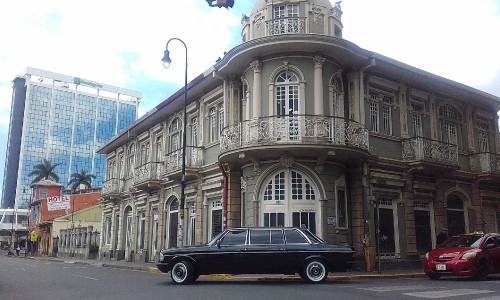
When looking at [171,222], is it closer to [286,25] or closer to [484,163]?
[286,25]

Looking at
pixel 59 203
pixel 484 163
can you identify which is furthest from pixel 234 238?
pixel 59 203

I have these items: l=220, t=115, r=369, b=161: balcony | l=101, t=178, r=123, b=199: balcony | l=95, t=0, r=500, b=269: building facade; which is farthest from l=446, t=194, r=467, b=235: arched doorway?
l=101, t=178, r=123, b=199: balcony

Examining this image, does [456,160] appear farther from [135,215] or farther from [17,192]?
[17,192]

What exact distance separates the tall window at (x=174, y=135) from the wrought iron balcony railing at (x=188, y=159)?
245 centimetres

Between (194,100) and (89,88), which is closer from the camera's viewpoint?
(194,100)

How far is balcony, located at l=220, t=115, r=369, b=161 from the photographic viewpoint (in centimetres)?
1759

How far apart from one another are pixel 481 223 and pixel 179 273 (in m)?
17.6

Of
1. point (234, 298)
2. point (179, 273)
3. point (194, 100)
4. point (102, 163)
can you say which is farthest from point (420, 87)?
point (102, 163)

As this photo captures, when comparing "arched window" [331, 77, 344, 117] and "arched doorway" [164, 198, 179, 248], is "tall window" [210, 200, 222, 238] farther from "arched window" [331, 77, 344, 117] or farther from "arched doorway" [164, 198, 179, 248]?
"arched window" [331, 77, 344, 117]

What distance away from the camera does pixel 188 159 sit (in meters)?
23.8

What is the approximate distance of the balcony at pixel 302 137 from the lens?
17594 millimetres

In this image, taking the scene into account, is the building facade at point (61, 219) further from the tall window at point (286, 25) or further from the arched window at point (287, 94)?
the tall window at point (286, 25)

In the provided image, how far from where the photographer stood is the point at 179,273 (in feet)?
41.7

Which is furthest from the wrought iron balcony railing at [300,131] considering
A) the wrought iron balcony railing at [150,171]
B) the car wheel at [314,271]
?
the wrought iron balcony railing at [150,171]
